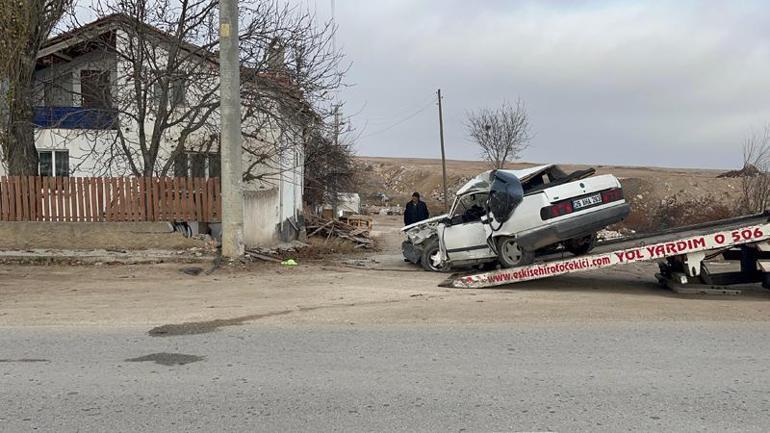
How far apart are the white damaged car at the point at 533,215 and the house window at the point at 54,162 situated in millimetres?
14995

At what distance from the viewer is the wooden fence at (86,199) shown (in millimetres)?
13961

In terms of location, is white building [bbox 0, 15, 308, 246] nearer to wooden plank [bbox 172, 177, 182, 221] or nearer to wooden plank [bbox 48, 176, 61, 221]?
wooden plank [bbox 172, 177, 182, 221]

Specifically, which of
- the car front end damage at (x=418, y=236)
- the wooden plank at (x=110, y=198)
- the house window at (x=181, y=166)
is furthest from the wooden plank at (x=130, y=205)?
the car front end damage at (x=418, y=236)

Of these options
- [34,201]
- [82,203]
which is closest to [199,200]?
[82,203]

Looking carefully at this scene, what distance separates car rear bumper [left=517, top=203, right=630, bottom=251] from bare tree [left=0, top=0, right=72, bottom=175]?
11.7 metres

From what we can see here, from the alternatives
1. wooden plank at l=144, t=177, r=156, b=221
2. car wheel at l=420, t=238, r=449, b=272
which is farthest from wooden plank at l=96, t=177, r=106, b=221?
car wheel at l=420, t=238, r=449, b=272

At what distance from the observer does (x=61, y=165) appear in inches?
833

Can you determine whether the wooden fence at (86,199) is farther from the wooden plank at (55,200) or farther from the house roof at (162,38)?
the house roof at (162,38)

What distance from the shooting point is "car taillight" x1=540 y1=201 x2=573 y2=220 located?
32.8 feet

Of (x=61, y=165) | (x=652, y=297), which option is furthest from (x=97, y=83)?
(x=652, y=297)

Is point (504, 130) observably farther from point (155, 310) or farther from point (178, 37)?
point (155, 310)

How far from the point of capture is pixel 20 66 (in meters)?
14.5

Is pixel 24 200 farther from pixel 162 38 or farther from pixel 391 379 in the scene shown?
pixel 391 379

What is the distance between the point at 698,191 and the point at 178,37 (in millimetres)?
31368
